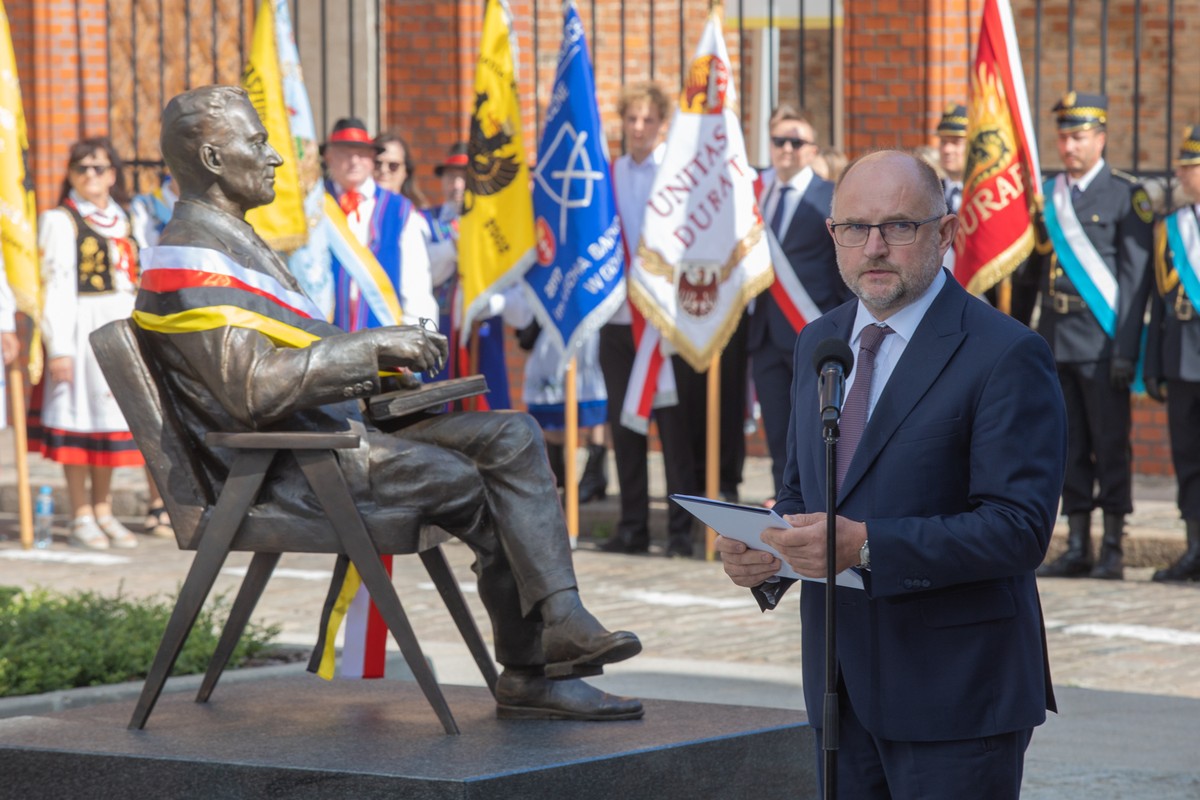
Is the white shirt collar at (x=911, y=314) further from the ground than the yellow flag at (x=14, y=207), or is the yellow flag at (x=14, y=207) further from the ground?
the yellow flag at (x=14, y=207)

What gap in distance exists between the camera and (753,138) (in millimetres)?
15969

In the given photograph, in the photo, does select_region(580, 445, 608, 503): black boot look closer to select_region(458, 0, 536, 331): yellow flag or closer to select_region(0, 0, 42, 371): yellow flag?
select_region(458, 0, 536, 331): yellow flag

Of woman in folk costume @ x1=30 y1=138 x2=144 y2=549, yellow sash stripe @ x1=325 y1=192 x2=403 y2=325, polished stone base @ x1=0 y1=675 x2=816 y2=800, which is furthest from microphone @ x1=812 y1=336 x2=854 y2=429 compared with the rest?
woman in folk costume @ x1=30 y1=138 x2=144 y2=549

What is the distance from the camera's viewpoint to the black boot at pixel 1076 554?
9750 millimetres

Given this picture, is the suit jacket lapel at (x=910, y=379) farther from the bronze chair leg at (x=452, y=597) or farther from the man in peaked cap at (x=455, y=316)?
the man in peaked cap at (x=455, y=316)

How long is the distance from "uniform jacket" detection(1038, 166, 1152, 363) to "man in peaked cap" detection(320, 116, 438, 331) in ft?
10.8

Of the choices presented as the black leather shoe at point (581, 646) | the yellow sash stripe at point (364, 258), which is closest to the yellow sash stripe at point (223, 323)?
the black leather shoe at point (581, 646)

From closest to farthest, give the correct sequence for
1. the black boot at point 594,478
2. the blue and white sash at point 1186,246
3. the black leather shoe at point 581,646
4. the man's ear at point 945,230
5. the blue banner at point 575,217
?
the man's ear at point 945,230, the black leather shoe at point 581,646, the blue and white sash at point 1186,246, the blue banner at point 575,217, the black boot at point 594,478

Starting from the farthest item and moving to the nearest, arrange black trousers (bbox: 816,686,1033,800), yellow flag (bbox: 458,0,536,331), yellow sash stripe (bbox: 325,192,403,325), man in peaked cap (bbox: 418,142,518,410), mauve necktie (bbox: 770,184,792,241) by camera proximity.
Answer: man in peaked cap (bbox: 418,142,518,410) → yellow flag (bbox: 458,0,536,331) → mauve necktie (bbox: 770,184,792,241) → yellow sash stripe (bbox: 325,192,403,325) → black trousers (bbox: 816,686,1033,800)

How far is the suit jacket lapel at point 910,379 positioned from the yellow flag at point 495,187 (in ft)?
23.9

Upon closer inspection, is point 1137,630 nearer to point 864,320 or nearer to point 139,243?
point 864,320

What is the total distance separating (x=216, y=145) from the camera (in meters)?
5.29

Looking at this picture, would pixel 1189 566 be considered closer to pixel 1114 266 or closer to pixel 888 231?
pixel 1114 266

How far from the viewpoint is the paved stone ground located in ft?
19.5
